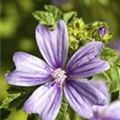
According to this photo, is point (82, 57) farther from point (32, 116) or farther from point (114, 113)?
point (114, 113)

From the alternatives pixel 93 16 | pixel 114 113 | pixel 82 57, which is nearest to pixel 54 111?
pixel 82 57

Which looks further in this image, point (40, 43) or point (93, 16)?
point (93, 16)

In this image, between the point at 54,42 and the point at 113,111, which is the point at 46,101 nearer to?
the point at 54,42

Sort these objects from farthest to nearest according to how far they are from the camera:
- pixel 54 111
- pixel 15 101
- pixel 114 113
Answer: pixel 114 113 → pixel 15 101 → pixel 54 111

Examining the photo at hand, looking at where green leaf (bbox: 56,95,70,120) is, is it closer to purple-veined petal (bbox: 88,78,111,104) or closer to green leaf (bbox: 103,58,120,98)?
green leaf (bbox: 103,58,120,98)

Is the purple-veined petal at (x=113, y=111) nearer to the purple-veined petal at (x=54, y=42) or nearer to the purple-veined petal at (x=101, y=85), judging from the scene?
the purple-veined petal at (x=101, y=85)

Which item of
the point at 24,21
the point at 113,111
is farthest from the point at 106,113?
the point at 24,21

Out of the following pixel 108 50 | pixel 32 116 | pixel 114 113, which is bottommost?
pixel 114 113

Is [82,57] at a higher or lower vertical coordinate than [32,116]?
higher
